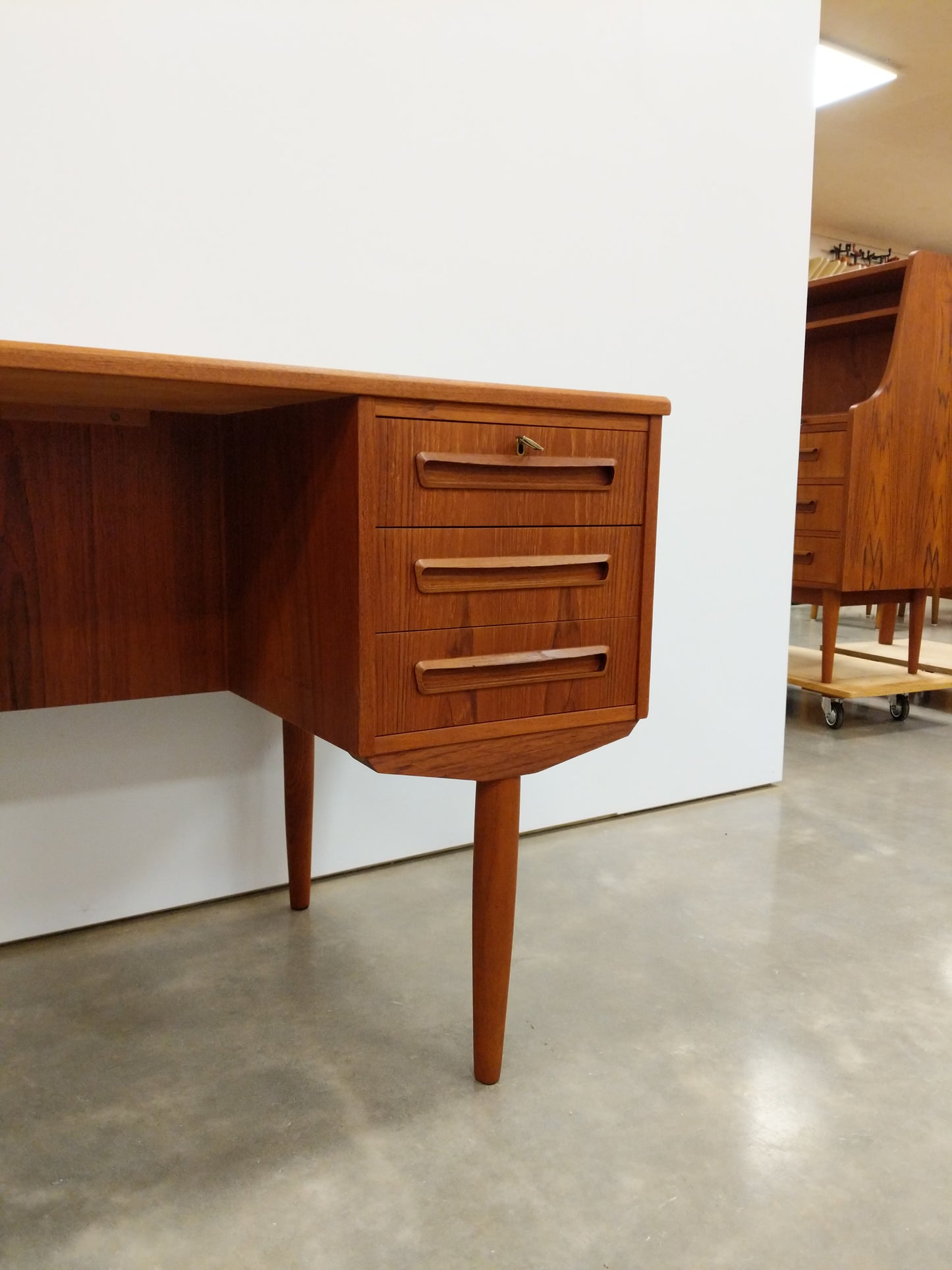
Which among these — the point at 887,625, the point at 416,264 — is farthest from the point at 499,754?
the point at 887,625

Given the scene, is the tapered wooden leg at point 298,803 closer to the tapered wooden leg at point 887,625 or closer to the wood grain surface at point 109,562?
the wood grain surface at point 109,562

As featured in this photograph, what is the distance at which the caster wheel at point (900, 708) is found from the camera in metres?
3.12

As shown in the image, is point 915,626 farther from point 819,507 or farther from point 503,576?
point 503,576

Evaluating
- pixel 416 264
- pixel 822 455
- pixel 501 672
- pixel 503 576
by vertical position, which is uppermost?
pixel 416 264

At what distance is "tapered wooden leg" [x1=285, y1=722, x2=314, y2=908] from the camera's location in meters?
1.53

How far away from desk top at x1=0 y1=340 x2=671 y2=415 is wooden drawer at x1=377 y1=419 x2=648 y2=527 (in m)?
0.03

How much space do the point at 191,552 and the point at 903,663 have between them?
2611 millimetres

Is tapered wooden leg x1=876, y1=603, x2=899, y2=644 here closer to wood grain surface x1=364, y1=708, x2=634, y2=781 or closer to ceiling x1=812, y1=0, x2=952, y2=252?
ceiling x1=812, y1=0, x2=952, y2=252

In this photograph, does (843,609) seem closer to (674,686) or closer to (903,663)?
(903,663)

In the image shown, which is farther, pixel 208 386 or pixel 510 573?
pixel 510 573

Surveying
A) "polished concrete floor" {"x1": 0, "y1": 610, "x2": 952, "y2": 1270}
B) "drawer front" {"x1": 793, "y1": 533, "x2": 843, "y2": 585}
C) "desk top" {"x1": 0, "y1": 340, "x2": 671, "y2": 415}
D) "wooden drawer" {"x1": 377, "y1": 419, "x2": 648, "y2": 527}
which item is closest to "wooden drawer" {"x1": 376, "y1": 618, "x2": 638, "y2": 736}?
"wooden drawer" {"x1": 377, "y1": 419, "x2": 648, "y2": 527}

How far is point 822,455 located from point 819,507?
5.8 inches

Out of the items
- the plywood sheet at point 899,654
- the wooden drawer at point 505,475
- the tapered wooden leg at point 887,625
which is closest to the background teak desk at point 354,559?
the wooden drawer at point 505,475

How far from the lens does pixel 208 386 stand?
0.94m
